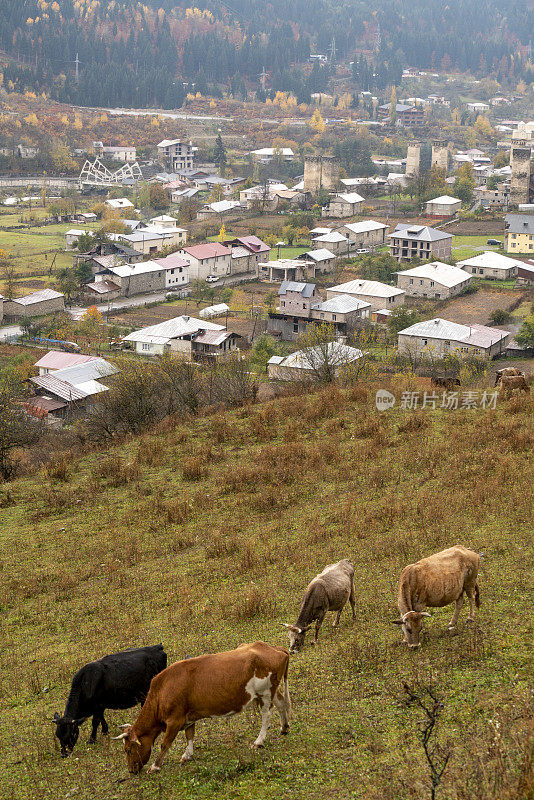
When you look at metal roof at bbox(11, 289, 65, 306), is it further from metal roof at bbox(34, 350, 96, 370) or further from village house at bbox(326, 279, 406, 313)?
village house at bbox(326, 279, 406, 313)

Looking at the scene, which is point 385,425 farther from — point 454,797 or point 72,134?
point 72,134

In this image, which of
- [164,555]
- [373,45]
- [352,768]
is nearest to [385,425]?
[164,555]

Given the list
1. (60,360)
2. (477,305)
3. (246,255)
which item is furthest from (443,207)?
(60,360)

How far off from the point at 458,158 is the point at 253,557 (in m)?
85.8

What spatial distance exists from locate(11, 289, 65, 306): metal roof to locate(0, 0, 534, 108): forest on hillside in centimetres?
7498

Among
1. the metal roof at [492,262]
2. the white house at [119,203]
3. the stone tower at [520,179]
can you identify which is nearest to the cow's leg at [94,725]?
the metal roof at [492,262]

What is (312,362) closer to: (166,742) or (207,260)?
(166,742)

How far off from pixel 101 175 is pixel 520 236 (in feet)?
146

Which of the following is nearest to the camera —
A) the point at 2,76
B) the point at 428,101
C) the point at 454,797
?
the point at 454,797

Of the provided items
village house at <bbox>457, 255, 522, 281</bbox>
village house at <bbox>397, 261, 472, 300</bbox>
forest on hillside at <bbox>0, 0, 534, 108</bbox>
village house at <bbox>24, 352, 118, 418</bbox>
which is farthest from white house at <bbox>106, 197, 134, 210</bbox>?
forest on hillside at <bbox>0, 0, 534, 108</bbox>

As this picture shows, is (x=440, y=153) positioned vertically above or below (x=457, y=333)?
below

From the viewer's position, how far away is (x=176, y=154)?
88.8m

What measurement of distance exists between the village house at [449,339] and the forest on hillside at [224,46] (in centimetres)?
8792

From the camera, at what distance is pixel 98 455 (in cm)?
1441
